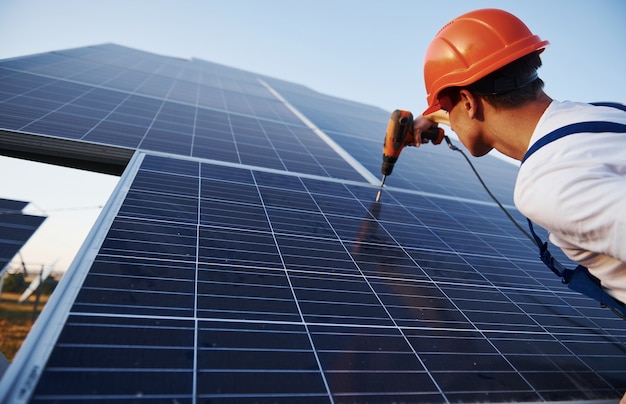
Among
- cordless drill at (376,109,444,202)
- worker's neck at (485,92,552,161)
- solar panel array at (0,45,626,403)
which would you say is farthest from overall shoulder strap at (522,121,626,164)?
cordless drill at (376,109,444,202)

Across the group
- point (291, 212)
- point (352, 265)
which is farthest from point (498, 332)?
point (291, 212)

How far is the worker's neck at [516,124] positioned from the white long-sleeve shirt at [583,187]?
9.8 inches

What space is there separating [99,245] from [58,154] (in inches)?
96.2

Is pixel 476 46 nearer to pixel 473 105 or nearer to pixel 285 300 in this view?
pixel 473 105

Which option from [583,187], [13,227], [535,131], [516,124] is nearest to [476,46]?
[516,124]

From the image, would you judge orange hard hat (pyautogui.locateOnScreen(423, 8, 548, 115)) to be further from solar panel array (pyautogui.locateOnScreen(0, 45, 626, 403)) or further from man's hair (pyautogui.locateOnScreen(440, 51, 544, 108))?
solar panel array (pyautogui.locateOnScreen(0, 45, 626, 403))

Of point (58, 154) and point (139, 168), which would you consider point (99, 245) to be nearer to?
point (139, 168)

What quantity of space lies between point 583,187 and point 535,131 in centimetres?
47

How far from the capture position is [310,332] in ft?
6.54

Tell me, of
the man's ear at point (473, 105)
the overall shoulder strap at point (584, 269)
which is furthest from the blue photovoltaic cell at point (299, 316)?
the man's ear at point (473, 105)

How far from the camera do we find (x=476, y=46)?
2.13 metres

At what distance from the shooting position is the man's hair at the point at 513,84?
202 cm

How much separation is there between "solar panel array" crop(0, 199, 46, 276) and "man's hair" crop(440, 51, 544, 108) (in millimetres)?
2905

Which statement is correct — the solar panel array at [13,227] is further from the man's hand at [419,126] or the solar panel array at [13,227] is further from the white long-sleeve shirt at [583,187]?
the man's hand at [419,126]
